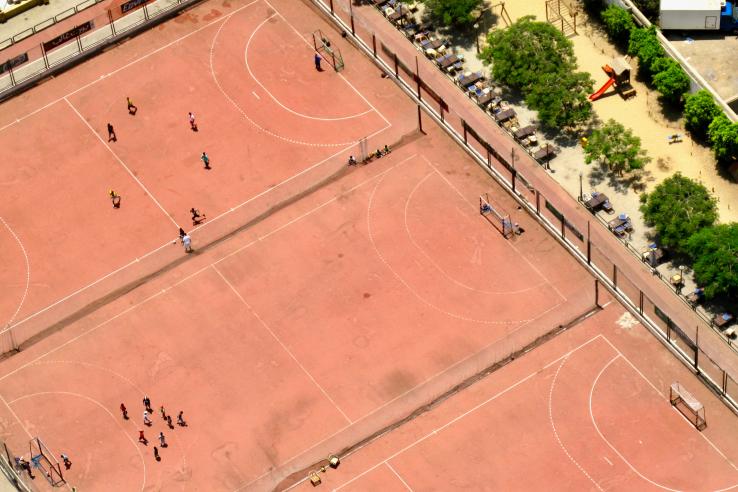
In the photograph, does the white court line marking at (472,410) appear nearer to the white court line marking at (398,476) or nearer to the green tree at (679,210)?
the white court line marking at (398,476)

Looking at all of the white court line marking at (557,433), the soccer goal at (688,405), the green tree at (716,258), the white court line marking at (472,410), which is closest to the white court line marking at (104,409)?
the white court line marking at (472,410)


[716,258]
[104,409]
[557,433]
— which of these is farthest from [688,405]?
[104,409]

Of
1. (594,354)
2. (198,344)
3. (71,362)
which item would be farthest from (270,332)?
(594,354)

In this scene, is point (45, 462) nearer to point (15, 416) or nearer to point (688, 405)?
point (15, 416)

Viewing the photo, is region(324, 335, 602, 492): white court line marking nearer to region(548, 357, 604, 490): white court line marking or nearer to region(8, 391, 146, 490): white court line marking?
region(548, 357, 604, 490): white court line marking

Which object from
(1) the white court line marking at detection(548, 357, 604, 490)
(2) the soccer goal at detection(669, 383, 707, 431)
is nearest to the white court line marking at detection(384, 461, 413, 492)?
(1) the white court line marking at detection(548, 357, 604, 490)

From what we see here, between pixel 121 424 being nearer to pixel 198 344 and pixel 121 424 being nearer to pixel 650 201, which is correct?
pixel 198 344

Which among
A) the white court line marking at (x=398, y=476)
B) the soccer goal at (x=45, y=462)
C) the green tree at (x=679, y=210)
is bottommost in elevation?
the white court line marking at (x=398, y=476)
